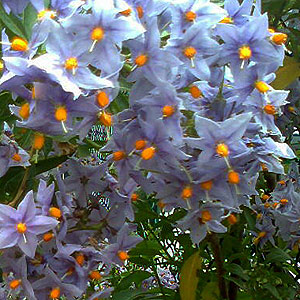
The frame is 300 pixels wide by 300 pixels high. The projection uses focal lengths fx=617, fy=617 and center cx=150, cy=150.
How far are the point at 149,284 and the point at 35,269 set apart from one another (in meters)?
0.59

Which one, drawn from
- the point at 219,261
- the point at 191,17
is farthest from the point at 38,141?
the point at 219,261

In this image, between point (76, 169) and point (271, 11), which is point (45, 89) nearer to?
point (76, 169)

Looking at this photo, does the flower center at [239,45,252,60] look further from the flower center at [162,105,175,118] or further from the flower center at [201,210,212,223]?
the flower center at [201,210,212,223]

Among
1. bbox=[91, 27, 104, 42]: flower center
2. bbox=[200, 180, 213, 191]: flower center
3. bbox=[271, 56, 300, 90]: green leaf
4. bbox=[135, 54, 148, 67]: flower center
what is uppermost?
bbox=[91, 27, 104, 42]: flower center

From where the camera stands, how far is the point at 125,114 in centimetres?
48

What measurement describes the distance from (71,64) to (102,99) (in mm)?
37

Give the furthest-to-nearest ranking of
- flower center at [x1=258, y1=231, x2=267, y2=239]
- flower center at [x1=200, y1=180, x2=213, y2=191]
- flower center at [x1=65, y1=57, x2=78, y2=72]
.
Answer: flower center at [x1=258, y1=231, x2=267, y2=239] < flower center at [x1=200, y1=180, x2=213, y2=191] < flower center at [x1=65, y1=57, x2=78, y2=72]

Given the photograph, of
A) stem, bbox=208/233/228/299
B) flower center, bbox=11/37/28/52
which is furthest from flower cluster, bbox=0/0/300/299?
stem, bbox=208/233/228/299

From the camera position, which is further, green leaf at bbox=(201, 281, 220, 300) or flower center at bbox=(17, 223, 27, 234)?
green leaf at bbox=(201, 281, 220, 300)

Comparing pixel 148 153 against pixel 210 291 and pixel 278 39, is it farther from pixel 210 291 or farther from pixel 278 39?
pixel 210 291

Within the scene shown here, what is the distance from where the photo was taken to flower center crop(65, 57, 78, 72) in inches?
15.4

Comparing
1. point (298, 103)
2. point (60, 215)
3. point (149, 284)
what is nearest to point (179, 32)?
point (60, 215)

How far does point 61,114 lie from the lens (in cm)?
42

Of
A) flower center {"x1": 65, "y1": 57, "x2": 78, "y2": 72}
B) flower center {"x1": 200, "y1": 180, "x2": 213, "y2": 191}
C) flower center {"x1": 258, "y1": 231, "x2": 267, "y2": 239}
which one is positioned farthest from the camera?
flower center {"x1": 258, "y1": 231, "x2": 267, "y2": 239}
